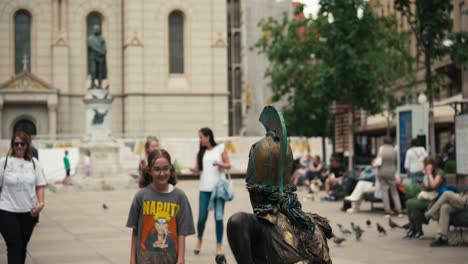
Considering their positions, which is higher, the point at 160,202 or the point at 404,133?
the point at 404,133

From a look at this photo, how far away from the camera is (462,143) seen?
1353 centimetres

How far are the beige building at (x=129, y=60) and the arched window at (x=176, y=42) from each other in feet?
0.22

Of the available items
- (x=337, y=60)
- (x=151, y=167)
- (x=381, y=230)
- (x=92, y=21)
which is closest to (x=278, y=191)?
(x=151, y=167)

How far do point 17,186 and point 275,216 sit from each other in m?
5.04

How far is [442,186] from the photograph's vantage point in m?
12.6

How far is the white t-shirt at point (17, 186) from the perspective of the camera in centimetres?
788

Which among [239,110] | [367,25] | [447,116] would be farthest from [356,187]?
[239,110]

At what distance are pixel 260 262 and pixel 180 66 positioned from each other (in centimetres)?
4892

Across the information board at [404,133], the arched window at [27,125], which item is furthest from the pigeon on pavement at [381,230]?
the arched window at [27,125]

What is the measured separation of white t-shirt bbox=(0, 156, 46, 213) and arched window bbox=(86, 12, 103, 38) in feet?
147

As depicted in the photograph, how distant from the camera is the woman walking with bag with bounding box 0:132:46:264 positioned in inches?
308

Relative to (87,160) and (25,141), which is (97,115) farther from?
(25,141)

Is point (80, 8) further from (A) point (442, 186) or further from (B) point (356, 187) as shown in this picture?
(A) point (442, 186)

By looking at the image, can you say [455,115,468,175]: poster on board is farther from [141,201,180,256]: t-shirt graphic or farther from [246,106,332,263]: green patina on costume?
[246,106,332,263]: green patina on costume
